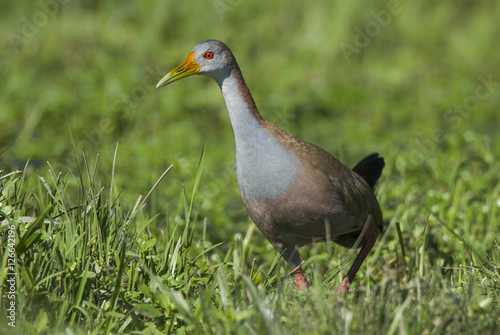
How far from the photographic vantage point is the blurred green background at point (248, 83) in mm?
5328

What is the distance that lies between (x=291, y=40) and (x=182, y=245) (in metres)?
5.30

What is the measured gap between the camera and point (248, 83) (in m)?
6.84

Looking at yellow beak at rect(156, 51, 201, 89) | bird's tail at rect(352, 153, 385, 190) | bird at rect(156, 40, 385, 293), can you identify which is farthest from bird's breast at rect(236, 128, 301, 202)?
bird's tail at rect(352, 153, 385, 190)

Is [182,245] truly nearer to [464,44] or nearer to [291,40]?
[291,40]

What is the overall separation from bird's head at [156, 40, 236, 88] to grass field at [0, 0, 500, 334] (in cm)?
45

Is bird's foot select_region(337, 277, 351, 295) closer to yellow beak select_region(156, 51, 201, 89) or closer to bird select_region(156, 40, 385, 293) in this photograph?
bird select_region(156, 40, 385, 293)

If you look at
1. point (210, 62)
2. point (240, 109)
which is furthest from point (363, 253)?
point (210, 62)

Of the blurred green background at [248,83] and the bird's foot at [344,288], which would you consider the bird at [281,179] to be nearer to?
the bird's foot at [344,288]

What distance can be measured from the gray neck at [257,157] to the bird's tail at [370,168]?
0.86 m

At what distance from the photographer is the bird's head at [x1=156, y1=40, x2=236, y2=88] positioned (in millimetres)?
3041

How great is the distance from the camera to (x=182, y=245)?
9.52 ft

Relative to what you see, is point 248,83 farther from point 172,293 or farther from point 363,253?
point 172,293

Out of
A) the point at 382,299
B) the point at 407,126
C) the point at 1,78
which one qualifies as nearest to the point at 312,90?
the point at 407,126

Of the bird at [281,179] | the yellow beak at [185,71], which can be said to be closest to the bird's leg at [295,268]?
the bird at [281,179]
